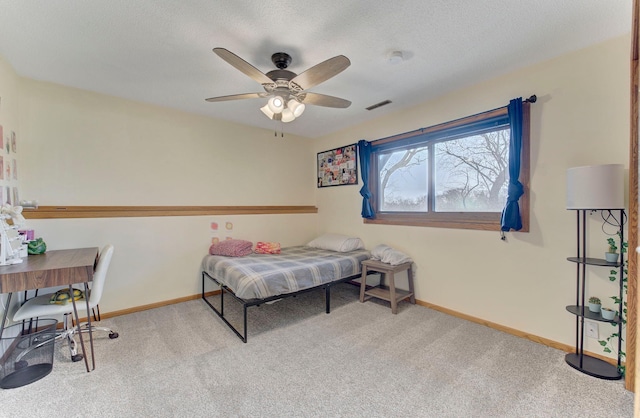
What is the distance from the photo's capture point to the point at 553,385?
176 cm

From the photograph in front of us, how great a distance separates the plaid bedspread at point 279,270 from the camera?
248 cm

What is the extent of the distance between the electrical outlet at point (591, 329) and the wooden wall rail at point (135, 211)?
355cm

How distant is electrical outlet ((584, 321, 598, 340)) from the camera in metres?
2.05

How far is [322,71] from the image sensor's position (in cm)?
184

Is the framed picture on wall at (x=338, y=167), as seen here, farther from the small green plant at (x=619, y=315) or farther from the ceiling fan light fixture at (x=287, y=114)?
the small green plant at (x=619, y=315)

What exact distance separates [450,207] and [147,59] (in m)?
3.20

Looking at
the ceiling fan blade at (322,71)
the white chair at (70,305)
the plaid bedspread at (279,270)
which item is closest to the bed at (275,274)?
the plaid bedspread at (279,270)

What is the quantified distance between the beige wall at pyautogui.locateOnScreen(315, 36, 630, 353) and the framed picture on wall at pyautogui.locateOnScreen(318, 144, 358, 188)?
116 centimetres

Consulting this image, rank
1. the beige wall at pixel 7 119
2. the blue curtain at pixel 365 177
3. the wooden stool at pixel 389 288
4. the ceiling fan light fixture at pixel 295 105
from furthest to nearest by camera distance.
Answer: the blue curtain at pixel 365 177 < the wooden stool at pixel 389 288 < the ceiling fan light fixture at pixel 295 105 < the beige wall at pixel 7 119

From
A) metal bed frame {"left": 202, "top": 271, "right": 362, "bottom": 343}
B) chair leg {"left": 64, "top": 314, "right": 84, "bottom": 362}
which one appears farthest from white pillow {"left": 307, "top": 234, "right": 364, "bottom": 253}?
chair leg {"left": 64, "top": 314, "right": 84, "bottom": 362}

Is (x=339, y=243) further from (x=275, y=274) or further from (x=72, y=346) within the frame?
(x=72, y=346)

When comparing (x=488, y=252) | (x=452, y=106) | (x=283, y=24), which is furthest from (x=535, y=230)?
(x=283, y=24)

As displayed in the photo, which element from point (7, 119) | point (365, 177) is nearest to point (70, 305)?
point (7, 119)

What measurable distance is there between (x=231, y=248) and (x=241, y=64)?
7.16 ft
